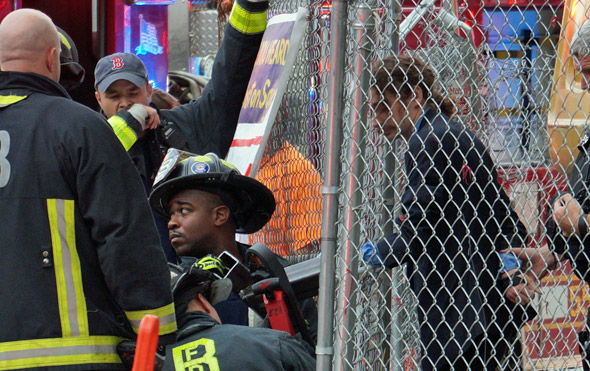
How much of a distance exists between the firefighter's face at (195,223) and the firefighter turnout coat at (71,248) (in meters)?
0.90

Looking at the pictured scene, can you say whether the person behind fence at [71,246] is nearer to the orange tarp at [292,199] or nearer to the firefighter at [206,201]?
the firefighter at [206,201]

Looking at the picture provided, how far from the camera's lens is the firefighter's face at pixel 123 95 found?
5.64 m

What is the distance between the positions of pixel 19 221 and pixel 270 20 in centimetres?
216

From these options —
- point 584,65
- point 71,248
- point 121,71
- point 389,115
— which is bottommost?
point 121,71

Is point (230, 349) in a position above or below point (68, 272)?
below

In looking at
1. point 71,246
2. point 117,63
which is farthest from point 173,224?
point 117,63

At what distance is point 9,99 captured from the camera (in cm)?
354

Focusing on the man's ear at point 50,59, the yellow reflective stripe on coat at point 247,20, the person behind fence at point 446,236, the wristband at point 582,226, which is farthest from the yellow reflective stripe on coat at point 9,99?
the wristband at point 582,226

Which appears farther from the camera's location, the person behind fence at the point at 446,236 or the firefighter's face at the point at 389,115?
the firefighter's face at the point at 389,115

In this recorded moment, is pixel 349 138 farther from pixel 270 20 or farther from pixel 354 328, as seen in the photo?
pixel 270 20

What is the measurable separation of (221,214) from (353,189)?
85 centimetres

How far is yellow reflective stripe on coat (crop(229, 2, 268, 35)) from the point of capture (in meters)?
4.95

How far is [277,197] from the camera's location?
511 cm

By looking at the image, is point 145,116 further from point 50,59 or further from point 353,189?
point 353,189
